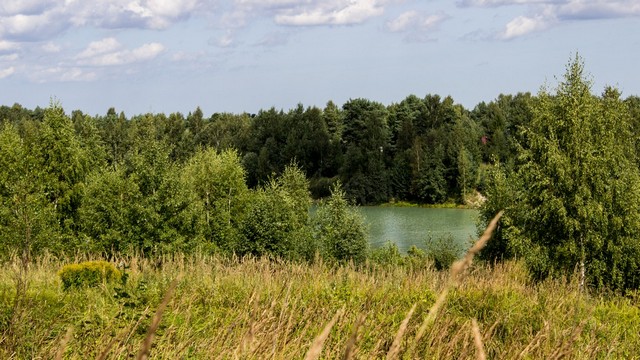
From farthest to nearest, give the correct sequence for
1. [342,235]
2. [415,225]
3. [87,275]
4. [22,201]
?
[415,225] < [342,235] < [22,201] < [87,275]

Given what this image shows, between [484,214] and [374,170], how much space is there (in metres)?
56.2

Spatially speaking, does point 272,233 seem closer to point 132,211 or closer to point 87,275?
point 132,211

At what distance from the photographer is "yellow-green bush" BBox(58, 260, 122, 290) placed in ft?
30.1

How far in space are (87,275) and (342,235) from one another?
26.7 metres

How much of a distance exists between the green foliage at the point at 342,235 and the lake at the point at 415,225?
19.8 feet

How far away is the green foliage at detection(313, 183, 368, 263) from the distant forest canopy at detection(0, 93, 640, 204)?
50143mm

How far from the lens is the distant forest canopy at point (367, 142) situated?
90.8m

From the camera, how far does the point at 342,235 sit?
117 feet

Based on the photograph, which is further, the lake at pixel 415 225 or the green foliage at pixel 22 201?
the lake at pixel 415 225

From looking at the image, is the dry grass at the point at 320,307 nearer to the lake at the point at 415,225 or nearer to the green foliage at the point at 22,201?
the green foliage at the point at 22,201

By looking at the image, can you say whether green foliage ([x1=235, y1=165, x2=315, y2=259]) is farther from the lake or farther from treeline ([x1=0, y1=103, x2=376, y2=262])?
the lake

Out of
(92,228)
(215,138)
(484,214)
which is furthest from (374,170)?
(92,228)

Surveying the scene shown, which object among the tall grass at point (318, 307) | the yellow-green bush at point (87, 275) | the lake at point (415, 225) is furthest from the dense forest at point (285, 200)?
the lake at point (415, 225)

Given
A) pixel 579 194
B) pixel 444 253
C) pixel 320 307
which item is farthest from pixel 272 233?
pixel 320 307
